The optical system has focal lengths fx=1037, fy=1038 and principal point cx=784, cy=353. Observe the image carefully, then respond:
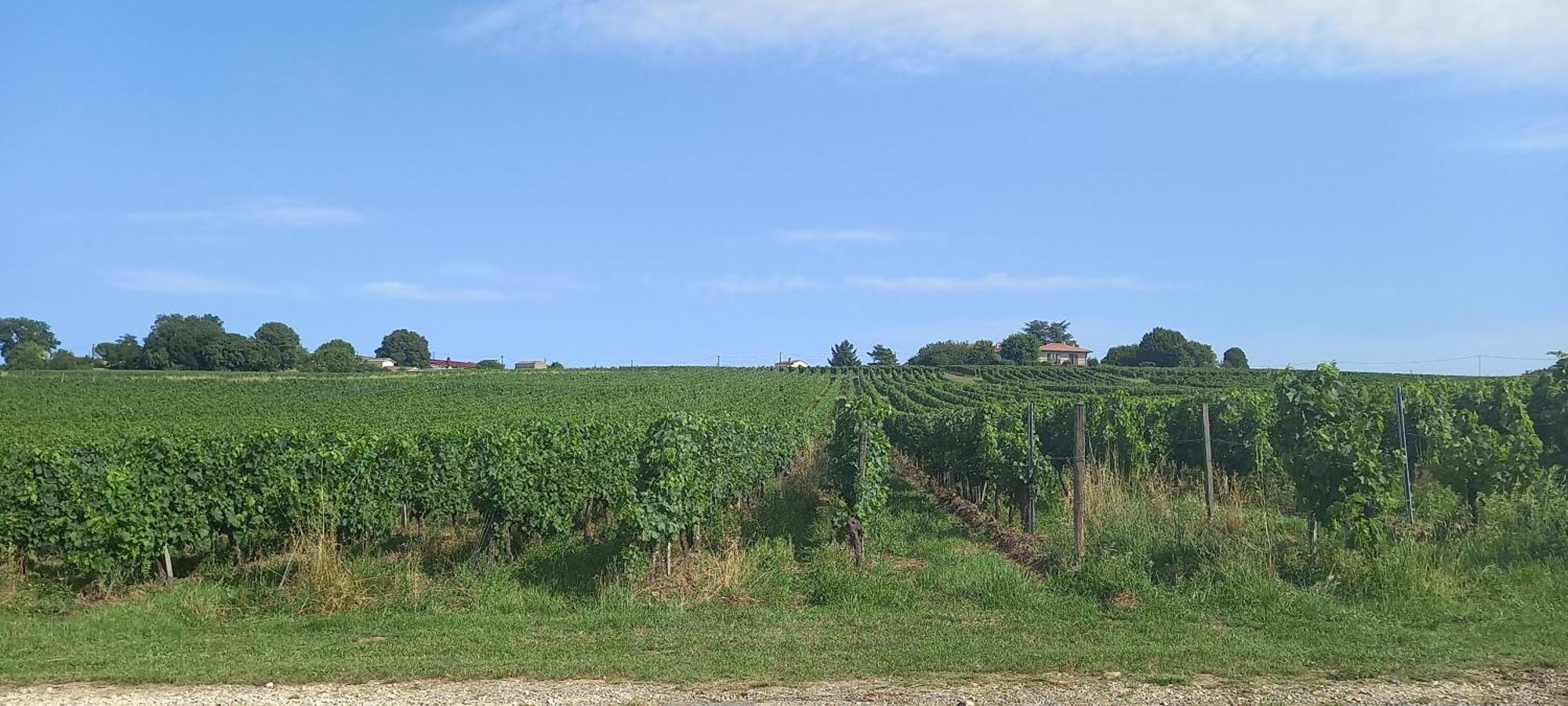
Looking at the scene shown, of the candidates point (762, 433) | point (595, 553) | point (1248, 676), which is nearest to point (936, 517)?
point (762, 433)

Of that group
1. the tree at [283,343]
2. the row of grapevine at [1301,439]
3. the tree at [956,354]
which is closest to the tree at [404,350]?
the tree at [283,343]

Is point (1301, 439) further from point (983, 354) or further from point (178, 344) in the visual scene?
point (983, 354)

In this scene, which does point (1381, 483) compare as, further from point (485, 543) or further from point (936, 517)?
point (485, 543)

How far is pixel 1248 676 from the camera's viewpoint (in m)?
6.70

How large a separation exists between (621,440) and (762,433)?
4252 millimetres

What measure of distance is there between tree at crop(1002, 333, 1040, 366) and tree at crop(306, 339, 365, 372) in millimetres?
80079

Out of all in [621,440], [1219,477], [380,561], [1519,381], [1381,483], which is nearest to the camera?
[1381,483]

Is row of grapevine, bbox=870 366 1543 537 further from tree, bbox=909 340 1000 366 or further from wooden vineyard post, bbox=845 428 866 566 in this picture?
tree, bbox=909 340 1000 366

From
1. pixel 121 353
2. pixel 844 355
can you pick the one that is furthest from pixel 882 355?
pixel 121 353

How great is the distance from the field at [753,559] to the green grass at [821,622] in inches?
1.6

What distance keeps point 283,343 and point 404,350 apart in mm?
40622

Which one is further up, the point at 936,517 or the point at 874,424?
the point at 874,424

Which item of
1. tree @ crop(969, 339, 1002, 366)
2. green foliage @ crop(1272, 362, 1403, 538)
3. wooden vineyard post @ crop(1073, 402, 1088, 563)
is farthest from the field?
tree @ crop(969, 339, 1002, 366)

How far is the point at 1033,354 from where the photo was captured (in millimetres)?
138000
